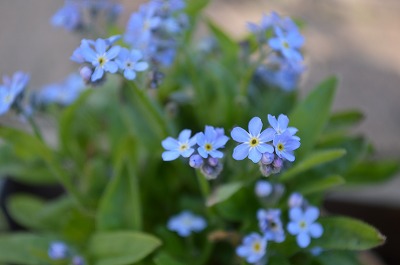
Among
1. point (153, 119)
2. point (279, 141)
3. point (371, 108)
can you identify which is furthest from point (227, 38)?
point (371, 108)

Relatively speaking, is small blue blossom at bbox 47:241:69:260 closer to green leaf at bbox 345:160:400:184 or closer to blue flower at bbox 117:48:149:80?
blue flower at bbox 117:48:149:80

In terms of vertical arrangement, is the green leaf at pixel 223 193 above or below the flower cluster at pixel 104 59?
below

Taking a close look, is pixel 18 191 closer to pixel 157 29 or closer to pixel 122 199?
pixel 122 199

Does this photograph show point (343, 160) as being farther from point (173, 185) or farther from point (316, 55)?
point (316, 55)

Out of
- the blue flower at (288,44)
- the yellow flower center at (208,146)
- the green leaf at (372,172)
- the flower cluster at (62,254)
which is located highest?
the blue flower at (288,44)

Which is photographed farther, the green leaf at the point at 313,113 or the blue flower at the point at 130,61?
the green leaf at the point at 313,113

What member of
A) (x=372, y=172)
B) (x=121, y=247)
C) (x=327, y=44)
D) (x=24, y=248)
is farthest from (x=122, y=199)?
(x=327, y=44)

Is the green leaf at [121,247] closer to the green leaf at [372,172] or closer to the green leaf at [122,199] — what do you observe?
the green leaf at [122,199]

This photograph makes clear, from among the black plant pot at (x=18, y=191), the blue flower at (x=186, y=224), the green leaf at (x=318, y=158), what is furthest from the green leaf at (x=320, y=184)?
the black plant pot at (x=18, y=191)
